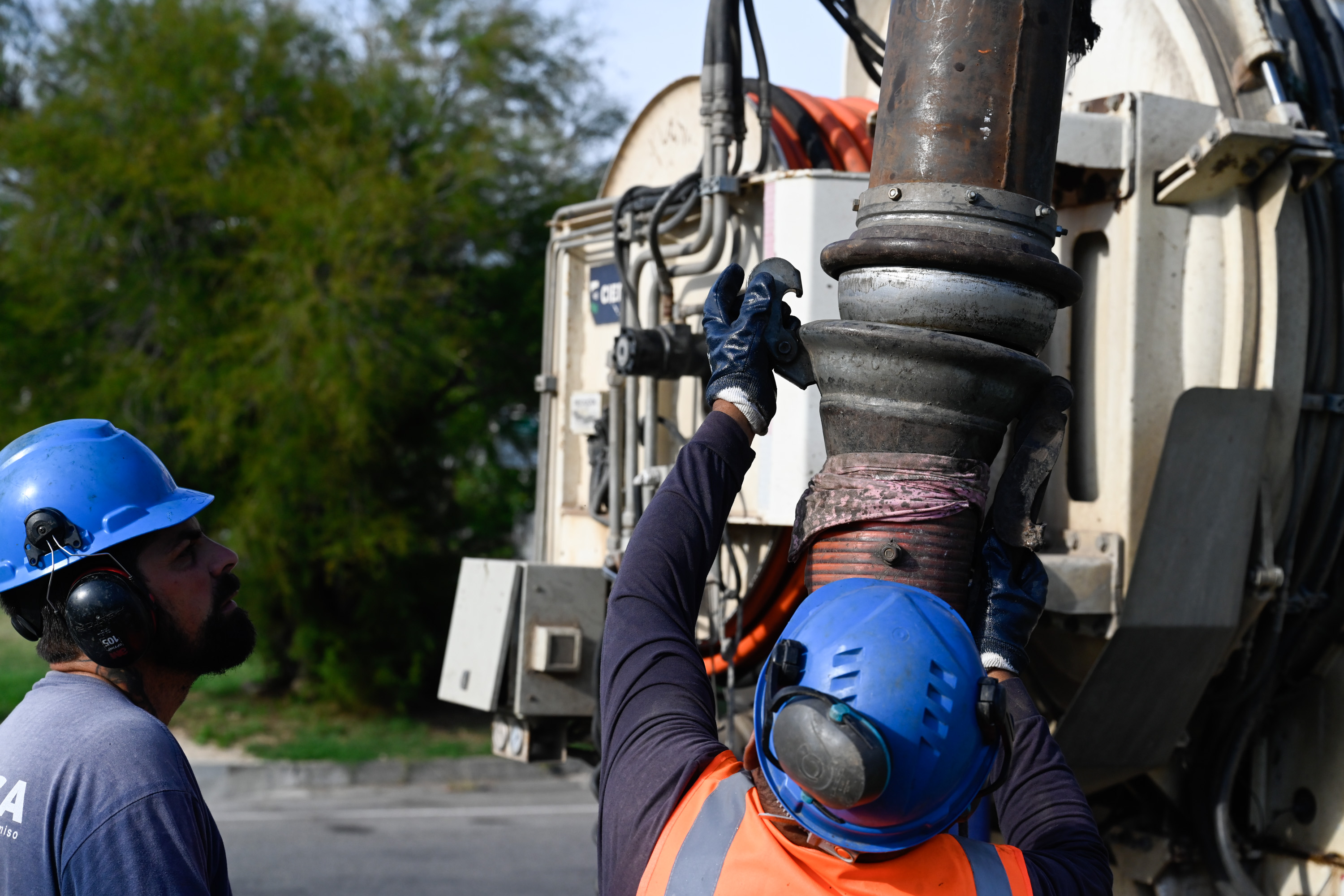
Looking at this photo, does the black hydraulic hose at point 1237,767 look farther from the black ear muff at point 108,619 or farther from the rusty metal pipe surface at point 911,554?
the black ear muff at point 108,619

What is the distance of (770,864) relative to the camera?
1519 millimetres

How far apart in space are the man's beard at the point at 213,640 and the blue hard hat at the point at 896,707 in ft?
3.23

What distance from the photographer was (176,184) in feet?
29.2

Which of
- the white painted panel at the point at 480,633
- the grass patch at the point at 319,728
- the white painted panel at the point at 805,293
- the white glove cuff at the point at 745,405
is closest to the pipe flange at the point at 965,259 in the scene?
the white glove cuff at the point at 745,405

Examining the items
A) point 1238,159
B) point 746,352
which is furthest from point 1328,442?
point 746,352

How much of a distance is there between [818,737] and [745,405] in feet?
2.33

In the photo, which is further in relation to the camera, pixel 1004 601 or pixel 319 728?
pixel 319 728

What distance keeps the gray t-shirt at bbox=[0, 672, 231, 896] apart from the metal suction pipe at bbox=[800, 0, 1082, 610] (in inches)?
38.9

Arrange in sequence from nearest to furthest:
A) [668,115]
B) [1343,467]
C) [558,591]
A: [1343,467]
[558,591]
[668,115]

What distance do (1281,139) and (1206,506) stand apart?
0.86m

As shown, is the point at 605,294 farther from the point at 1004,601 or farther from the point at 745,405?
the point at 1004,601

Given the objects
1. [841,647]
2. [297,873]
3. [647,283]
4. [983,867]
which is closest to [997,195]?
[841,647]

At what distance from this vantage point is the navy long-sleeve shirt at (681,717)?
1639mm

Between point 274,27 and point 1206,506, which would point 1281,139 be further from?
point 274,27
